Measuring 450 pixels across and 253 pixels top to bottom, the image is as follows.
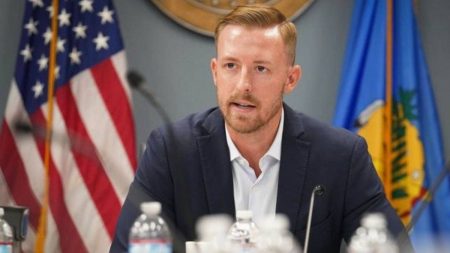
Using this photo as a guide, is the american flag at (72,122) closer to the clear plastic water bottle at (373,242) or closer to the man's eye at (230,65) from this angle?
the man's eye at (230,65)

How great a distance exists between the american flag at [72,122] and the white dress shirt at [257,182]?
1588 millimetres

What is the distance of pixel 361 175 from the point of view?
9.84ft

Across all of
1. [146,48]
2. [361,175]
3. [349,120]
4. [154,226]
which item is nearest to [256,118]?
[361,175]

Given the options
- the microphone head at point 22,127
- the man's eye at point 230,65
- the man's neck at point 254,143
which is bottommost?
the man's neck at point 254,143

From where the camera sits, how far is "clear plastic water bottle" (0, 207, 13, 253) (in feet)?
8.31

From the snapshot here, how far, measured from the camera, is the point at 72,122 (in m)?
4.62

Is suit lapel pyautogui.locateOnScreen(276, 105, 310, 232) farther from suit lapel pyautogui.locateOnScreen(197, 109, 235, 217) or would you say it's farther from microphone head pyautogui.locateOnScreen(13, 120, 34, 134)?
microphone head pyautogui.locateOnScreen(13, 120, 34, 134)

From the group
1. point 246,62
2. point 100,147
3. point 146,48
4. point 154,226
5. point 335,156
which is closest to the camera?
point 154,226

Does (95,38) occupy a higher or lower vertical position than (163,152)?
higher

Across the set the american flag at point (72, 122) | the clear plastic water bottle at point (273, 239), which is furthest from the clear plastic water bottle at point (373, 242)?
the american flag at point (72, 122)

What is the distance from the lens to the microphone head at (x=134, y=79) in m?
2.03

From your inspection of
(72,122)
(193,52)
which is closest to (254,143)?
(72,122)

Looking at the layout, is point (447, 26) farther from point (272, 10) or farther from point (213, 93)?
point (272, 10)

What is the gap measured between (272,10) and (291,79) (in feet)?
0.93
